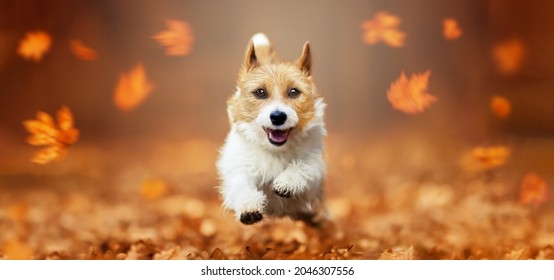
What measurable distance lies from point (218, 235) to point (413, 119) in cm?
137

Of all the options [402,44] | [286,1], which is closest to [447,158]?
[402,44]

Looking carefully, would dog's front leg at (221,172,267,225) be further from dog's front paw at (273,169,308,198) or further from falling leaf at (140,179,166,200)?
falling leaf at (140,179,166,200)

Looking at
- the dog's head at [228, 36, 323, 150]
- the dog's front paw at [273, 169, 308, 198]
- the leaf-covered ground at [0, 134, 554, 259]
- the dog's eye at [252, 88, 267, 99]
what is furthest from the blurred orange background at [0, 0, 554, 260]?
the dog's front paw at [273, 169, 308, 198]

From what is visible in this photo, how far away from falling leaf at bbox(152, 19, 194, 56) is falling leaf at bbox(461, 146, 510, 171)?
183 cm

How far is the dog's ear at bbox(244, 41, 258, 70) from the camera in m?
3.30

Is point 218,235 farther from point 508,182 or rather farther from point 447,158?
point 508,182

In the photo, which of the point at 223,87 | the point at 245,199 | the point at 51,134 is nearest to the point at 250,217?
the point at 245,199

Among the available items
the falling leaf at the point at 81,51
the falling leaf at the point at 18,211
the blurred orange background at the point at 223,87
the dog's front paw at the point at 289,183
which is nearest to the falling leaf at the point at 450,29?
the blurred orange background at the point at 223,87

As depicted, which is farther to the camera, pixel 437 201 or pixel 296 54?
pixel 437 201

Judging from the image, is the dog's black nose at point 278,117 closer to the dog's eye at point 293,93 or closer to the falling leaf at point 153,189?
the dog's eye at point 293,93

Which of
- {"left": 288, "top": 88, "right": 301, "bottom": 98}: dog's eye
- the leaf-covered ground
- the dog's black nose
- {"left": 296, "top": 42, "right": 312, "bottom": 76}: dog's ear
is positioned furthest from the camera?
the leaf-covered ground

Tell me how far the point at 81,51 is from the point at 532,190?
2.92 metres

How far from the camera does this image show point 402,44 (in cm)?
357


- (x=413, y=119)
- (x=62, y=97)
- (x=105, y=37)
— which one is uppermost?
(x=105, y=37)
